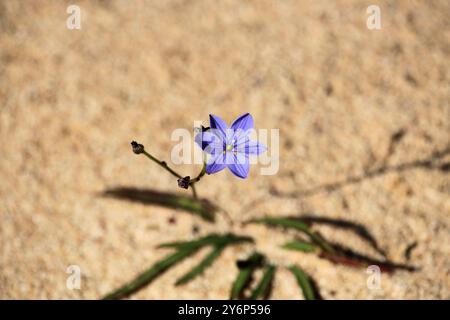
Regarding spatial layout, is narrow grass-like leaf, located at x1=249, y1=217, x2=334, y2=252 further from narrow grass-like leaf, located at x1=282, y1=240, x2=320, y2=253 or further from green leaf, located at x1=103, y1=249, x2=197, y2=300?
green leaf, located at x1=103, y1=249, x2=197, y2=300

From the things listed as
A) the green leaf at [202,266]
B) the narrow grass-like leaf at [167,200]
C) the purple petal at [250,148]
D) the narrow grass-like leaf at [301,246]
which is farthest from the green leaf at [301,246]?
the purple petal at [250,148]

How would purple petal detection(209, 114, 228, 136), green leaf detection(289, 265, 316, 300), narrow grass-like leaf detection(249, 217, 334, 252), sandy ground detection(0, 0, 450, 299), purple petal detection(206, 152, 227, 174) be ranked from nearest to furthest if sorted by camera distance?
purple petal detection(206, 152, 227, 174) → purple petal detection(209, 114, 228, 136) → green leaf detection(289, 265, 316, 300) → narrow grass-like leaf detection(249, 217, 334, 252) → sandy ground detection(0, 0, 450, 299)

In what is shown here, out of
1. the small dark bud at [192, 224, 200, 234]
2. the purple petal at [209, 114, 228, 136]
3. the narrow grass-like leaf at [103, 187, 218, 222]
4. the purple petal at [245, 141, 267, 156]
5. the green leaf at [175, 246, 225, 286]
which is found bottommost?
the green leaf at [175, 246, 225, 286]

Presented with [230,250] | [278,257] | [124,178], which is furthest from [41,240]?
[278,257]

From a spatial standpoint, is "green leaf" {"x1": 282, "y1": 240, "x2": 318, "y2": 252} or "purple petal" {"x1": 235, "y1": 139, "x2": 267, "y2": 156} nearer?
"purple petal" {"x1": 235, "y1": 139, "x2": 267, "y2": 156}

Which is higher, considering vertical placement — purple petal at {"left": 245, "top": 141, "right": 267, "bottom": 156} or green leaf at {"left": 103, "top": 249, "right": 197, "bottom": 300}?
purple petal at {"left": 245, "top": 141, "right": 267, "bottom": 156}

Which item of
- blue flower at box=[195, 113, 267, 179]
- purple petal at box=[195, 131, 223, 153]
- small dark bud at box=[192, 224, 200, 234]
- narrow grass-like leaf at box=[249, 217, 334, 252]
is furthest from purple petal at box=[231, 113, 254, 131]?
small dark bud at box=[192, 224, 200, 234]

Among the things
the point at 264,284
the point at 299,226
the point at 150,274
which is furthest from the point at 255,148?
the point at 150,274

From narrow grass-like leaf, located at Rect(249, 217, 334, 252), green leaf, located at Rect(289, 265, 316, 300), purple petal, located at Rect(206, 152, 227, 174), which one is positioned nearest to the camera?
purple petal, located at Rect(206, 152, 227, 174)
